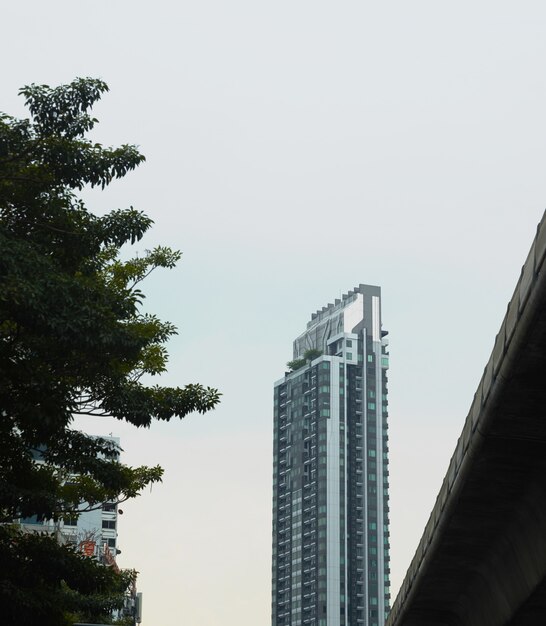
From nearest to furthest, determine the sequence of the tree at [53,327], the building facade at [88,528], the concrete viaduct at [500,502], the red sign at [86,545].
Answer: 1. the concrete viaduct at [500,502]
2. the tree at [53,327]
3. the building facade at [88,528]
4. the red sign at [86,545]

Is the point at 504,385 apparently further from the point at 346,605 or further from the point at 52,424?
the point at 346,605

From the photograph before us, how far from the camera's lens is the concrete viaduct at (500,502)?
9.45 m

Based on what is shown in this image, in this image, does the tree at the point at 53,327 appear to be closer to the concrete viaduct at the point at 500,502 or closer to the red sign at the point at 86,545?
the concrete viaduct at the point at 500,502

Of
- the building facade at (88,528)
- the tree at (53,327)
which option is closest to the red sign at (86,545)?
the building facade at (88,528)

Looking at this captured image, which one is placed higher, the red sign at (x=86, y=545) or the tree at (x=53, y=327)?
the red sign at (x=86, y=545)

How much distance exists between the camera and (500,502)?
13531 millimetres

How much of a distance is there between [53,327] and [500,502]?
286 inches

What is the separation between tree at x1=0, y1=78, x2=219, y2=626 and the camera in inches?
693

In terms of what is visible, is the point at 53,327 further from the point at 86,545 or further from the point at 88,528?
the point at 88,528

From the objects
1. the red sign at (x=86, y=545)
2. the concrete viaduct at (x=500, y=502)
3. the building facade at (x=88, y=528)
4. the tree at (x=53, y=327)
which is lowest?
the concrete viaduct at (x=500, y=502)

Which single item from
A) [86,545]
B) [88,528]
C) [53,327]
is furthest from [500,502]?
[88,528]

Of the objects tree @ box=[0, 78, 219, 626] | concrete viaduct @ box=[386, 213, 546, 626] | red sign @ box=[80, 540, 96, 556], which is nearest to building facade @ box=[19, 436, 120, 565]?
red sign @ box=[80, 540, 96, 556]

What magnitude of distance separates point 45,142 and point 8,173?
875mm

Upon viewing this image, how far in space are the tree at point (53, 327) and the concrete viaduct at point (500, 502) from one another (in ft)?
19.9
